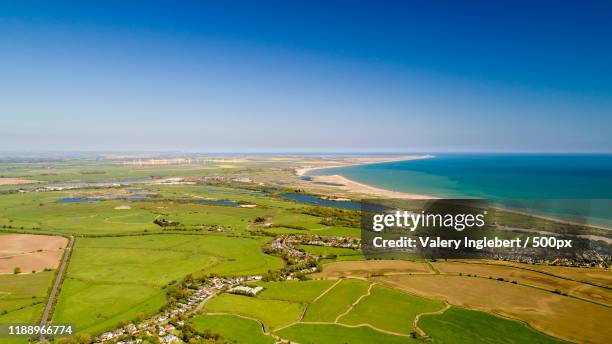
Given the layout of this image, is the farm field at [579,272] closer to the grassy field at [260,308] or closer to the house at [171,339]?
the grassy field at [260,308]

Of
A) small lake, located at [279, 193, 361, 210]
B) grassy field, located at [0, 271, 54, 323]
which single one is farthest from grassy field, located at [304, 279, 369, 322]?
small lake, located at [279, 193, 361, 210]

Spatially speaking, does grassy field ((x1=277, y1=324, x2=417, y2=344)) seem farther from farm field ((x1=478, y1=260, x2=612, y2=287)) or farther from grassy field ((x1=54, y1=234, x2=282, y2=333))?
farm field ((x1=478, y1=260, x2=612, y2=287))

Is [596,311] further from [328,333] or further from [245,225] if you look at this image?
[245,225]

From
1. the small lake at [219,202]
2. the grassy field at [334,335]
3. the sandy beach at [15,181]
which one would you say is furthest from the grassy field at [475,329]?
the sandy beach at [15,181]

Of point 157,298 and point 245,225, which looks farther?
point 245,225

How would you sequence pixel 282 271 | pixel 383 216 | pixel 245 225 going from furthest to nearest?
pixel 245 225 → pixel 282 271 → pixel 383 216

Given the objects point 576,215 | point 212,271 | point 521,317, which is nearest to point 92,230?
point 212,271
